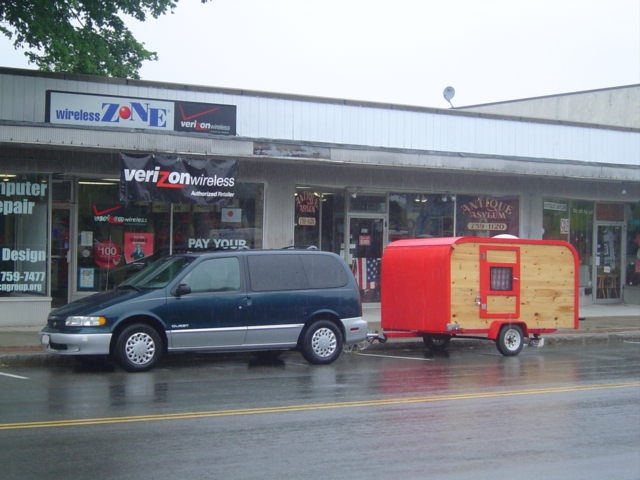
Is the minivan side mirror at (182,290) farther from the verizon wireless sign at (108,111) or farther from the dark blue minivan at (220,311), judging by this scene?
the verizon wireless sign at (108,111)

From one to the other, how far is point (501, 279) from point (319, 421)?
7.57m

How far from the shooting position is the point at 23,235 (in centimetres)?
1761

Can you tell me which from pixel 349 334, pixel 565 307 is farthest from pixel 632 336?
pixel 349 334

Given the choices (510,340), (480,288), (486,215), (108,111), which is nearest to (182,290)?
(480,288)

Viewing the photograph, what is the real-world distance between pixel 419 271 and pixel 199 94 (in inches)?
245

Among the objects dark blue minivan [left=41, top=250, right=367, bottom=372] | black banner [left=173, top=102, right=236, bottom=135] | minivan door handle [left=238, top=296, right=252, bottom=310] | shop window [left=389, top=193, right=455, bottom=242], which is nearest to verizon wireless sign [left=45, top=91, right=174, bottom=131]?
black banner [left=173, top=102, right=236, bottom=135]

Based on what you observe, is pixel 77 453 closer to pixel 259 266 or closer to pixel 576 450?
pixel 576 450

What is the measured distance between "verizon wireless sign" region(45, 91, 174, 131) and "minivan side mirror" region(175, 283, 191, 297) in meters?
5.59

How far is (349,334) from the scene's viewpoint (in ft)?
48.2

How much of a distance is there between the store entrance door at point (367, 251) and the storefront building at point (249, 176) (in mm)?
35

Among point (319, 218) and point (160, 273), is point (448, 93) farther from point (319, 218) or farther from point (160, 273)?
point (160, 273)

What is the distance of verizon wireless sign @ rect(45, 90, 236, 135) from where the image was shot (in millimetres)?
17328

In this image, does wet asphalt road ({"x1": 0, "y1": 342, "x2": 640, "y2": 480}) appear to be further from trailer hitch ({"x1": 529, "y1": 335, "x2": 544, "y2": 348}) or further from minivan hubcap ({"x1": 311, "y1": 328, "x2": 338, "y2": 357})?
Result: trailer hitch ({"x1": 529, "y1": 335, "x2": 544, "y2": 348})

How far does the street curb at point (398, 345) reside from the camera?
13945mm
